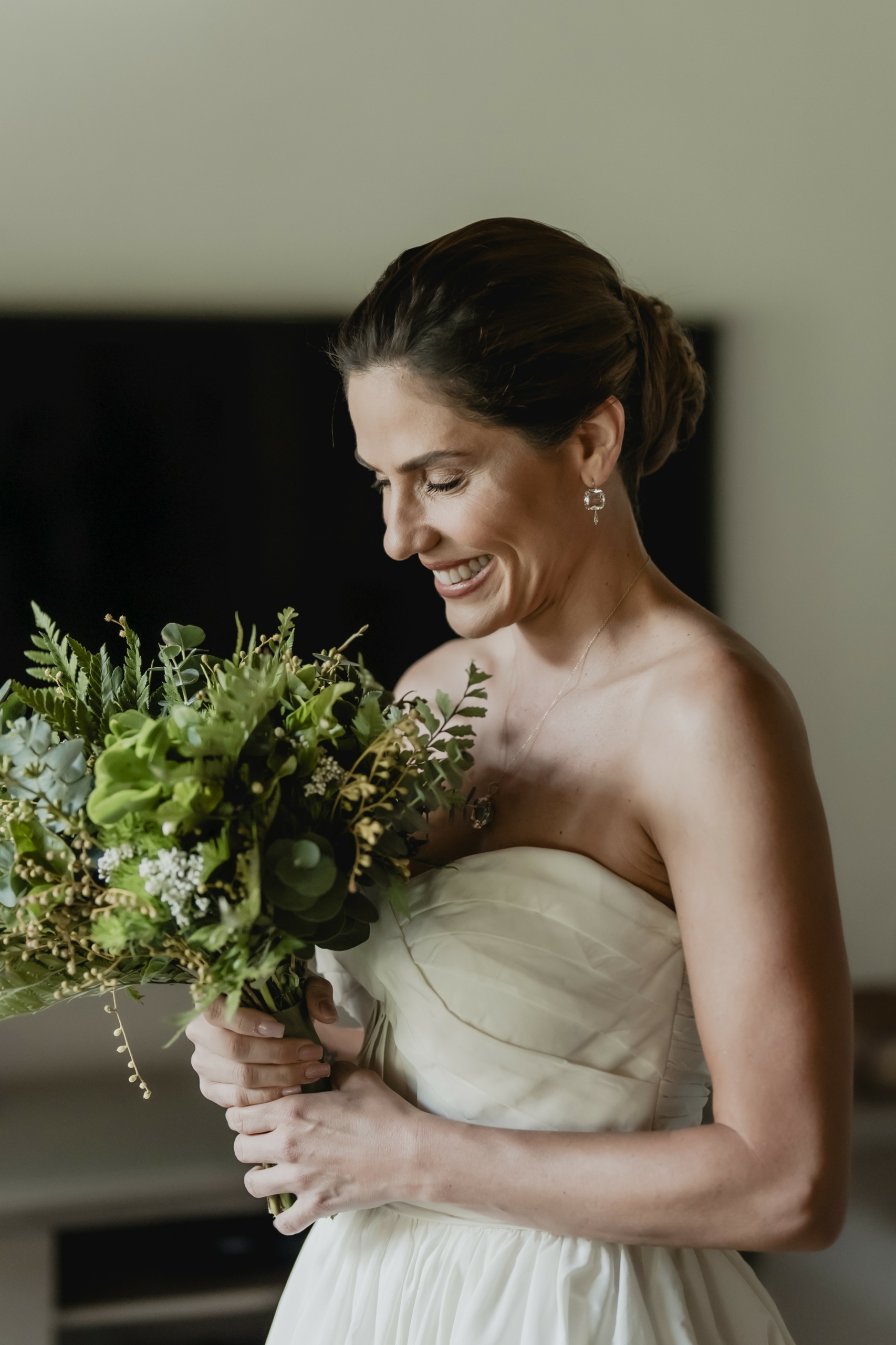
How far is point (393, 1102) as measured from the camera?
3.63 ft

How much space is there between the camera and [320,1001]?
3.80ft

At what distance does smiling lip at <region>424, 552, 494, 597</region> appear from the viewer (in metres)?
1.26

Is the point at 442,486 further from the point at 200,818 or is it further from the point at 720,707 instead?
the point at 200,818

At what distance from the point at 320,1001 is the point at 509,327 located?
2.48 feet

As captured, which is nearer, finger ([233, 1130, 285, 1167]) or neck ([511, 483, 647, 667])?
finger ([233, 1130, 285, 1167])

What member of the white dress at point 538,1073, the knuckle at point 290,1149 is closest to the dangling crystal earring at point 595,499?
the white dress at point 538,1073

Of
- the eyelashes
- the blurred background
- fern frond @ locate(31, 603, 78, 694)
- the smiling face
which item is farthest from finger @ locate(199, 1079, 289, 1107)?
the blurred background

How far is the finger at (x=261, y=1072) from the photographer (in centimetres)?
111

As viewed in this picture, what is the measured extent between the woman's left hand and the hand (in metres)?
0.02

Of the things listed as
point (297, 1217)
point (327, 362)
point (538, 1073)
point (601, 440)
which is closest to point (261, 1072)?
point (297, 1217)

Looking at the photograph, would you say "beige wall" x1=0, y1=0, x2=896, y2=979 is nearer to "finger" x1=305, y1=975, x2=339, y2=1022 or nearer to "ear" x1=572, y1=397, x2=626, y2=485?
"ear" x1=572, y1=397, x2=626, y2=485

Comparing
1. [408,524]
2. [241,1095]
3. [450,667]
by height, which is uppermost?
[408,524]

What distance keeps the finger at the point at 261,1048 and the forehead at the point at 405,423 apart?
63 cm

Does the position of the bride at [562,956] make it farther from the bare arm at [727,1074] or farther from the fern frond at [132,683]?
the fern frond at [132,683]
